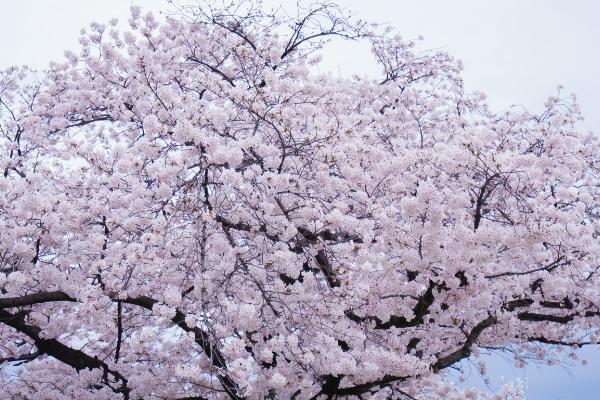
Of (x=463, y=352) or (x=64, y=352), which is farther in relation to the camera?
(x=64, y=352)

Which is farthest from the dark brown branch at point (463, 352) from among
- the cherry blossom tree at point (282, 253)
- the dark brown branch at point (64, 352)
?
the dark brown branch at point (64, 352)

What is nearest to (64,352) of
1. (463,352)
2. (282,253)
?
(282,253)

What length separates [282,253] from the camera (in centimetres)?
688

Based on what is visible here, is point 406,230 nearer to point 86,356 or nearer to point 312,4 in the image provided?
point 86,356

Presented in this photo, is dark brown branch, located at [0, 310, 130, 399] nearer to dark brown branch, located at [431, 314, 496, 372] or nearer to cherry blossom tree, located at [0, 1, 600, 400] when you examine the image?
cherry blossom tree, located at [0, 1, 600, 400]

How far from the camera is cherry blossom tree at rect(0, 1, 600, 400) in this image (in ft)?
22.6

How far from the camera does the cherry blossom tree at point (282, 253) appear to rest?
6.90m

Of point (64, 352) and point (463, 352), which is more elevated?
point (64, 352)

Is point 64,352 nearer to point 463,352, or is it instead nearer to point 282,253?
point 282,253

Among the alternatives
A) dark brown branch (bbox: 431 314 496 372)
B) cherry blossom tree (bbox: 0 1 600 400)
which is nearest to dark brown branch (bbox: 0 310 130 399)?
cherry blossom tree (bbox: 0 1 600 400)

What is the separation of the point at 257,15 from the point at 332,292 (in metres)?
6.98

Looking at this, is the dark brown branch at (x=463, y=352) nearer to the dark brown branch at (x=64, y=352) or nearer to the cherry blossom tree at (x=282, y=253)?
the cherry blossom tree at (x=282, y=253)

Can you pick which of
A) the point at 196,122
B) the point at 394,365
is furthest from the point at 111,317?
the point at 394,365

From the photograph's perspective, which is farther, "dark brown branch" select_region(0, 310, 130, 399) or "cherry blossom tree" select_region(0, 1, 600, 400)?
"dark brown branch" select_region(0, 310, 130, 399)
